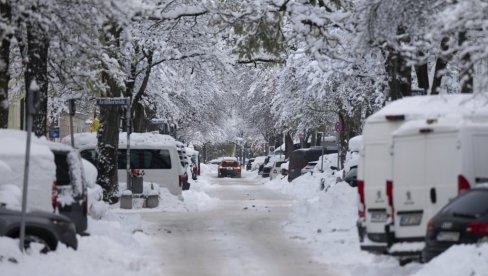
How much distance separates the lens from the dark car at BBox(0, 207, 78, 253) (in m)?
13.1

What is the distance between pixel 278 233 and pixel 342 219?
1.87 meters

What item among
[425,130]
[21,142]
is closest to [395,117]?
[425,130]

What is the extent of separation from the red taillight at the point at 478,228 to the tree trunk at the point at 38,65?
7880 mm

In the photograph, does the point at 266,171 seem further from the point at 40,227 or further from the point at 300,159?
the point at 40,227

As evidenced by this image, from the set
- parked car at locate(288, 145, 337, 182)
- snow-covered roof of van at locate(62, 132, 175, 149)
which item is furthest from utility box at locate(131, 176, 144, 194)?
parked car at locate(288, 145, 337, 182)

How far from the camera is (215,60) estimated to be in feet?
108

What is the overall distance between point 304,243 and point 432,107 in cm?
557

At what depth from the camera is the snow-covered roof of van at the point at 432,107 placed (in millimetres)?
13727

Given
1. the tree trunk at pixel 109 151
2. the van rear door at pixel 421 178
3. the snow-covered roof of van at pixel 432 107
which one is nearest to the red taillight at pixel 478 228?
the van rear door at pixel 421 178

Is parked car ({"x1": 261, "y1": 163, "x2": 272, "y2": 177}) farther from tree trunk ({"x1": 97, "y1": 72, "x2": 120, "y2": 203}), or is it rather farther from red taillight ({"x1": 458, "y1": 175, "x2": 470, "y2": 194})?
red taillight ({"x1": 458, "y1": 175, "x2": 470, "y2": 194})

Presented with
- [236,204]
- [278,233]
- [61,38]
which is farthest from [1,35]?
[236,204]

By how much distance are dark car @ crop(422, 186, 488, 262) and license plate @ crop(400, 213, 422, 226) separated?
1.42 m

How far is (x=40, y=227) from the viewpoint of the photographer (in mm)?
13211

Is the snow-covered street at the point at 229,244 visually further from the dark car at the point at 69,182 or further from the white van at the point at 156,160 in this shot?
the white van at the point at 156,160
